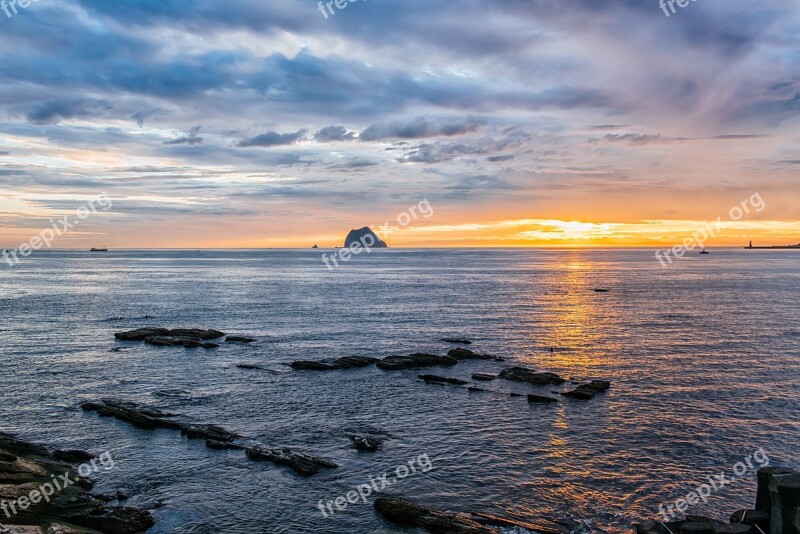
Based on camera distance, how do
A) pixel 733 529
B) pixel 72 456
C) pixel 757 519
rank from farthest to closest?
1. pixel 72 456
2. pixel 757 519
3. pixel 733 529

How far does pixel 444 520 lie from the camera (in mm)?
25359

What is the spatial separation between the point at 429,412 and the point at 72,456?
23.9 metres

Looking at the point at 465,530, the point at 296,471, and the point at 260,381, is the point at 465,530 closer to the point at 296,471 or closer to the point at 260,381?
the point at 296,471

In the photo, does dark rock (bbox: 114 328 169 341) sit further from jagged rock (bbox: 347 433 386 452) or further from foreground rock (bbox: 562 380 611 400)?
foreground rock (bbox: 562 380 611 400)

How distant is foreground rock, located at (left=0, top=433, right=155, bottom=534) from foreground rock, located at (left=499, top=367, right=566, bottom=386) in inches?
1374

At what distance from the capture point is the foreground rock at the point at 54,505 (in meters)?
23.6

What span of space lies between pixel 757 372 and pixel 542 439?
30373 millimetres

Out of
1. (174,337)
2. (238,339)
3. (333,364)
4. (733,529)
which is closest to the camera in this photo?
(733,529)

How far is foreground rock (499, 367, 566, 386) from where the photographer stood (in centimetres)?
5106

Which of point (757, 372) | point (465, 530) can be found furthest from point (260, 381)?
point (757, 372)

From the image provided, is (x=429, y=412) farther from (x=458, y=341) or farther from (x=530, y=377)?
(x=458, y=341)

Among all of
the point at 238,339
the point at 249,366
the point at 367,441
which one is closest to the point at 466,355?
the point at 249,366

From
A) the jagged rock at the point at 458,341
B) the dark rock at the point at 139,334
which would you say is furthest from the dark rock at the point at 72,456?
the jagged rock at the point at 458,341

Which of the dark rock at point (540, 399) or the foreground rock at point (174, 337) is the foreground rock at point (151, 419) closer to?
the dark rock at point (540, 399)
